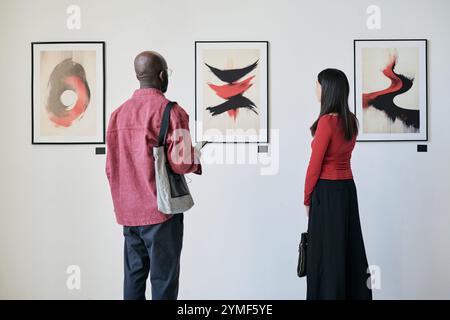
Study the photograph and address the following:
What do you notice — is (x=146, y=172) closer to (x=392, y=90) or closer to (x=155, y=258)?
(x=155, y=258)

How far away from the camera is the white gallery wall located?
283 centimetres

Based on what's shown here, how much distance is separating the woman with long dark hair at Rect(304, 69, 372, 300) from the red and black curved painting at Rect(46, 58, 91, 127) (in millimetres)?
1728

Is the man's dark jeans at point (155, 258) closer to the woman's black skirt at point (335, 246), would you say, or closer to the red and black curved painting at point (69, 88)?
the woman's black skirt at point (335, 246)

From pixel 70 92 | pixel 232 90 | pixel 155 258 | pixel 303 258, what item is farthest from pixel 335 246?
pixel 70 92

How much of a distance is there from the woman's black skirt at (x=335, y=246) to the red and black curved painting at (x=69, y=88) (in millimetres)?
1810

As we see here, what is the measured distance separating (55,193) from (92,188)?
28cm

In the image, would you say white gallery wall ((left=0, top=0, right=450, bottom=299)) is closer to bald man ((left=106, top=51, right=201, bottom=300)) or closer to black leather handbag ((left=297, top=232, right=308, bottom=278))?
black leather handbag ((left=297, top=232, right=308, bottom=278))

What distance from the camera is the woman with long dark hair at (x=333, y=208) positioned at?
2018 mm

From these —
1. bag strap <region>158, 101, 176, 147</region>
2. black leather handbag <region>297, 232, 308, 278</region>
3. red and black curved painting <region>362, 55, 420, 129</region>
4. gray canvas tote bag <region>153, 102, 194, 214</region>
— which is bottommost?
black leather handbag <region>297, 232, 308, 278</region>

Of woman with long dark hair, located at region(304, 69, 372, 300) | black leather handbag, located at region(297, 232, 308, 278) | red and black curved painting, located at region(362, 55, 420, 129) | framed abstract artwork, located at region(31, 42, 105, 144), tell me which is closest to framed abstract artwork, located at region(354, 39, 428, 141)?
red and black curved painting, located at region(362, 55, 420, 129)

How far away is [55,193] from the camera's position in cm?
288

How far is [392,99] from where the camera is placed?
2.83 m

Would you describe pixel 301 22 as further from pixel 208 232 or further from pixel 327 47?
pixel 208 232

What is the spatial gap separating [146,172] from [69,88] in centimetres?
151
